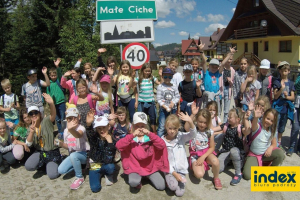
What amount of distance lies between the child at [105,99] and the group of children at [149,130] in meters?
0.02

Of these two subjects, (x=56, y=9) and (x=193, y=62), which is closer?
(x=193, y=62)

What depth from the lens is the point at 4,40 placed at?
18.1m

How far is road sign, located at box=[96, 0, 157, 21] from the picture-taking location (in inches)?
202

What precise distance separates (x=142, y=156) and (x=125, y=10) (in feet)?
12.1

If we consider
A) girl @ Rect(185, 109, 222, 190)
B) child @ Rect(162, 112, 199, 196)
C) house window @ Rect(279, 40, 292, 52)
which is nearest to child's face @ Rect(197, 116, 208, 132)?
girl @ Rect(185, 109, 222, 190)

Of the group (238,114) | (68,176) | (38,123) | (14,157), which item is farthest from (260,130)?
(14,157)

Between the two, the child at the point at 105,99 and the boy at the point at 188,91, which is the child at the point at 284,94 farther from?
the child at the point at 105,99

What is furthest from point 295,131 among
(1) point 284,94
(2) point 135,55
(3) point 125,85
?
(2) point 135,55

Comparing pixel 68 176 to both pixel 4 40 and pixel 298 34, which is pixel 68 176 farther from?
pixel 298 34

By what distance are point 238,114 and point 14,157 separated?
4.33m

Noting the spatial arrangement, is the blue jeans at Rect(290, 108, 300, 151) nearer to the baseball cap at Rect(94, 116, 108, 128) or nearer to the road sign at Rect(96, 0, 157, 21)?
the baseball cap at Rect(94, 116, 108, 128)

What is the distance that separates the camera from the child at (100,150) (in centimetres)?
348

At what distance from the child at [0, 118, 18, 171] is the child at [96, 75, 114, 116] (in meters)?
1.73

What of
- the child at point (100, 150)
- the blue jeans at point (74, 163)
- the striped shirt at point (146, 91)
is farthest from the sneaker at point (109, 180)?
the striped shirt at point (146, 91)
